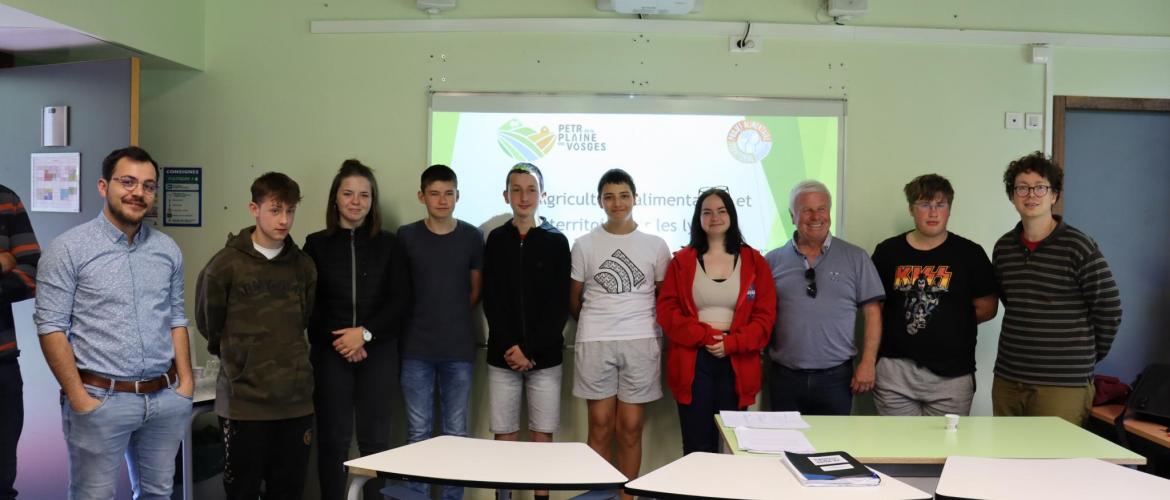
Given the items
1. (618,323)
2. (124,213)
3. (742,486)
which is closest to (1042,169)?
(618,323)

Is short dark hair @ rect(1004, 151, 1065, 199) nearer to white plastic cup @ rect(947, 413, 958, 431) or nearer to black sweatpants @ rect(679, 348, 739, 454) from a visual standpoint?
white plastic cup @ rect(947, 413, 958, 431)

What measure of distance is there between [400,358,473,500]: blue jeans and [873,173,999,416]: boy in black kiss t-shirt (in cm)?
192

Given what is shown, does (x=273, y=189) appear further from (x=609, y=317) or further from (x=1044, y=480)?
(x=1044, y=480)

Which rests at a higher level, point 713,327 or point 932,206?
point 932,206

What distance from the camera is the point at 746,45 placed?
3574 mm

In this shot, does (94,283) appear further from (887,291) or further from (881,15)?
(881,15)

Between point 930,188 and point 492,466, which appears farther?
point 930,188

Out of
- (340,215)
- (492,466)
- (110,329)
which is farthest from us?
(340,215)

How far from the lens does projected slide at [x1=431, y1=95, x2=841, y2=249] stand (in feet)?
11.7

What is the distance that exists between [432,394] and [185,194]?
5.83ft

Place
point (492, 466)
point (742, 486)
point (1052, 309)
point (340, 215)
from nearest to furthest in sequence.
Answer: point (742, 486)
point (492, 466)
point (1052, 309)
point (340, 215)

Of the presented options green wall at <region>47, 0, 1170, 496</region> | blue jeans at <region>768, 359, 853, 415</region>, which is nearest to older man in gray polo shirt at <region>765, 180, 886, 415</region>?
blue jeans at <region>768, 359, 853, 415</region>

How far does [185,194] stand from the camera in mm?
3695

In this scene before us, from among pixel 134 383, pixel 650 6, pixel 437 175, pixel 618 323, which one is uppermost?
pixel 650 6
